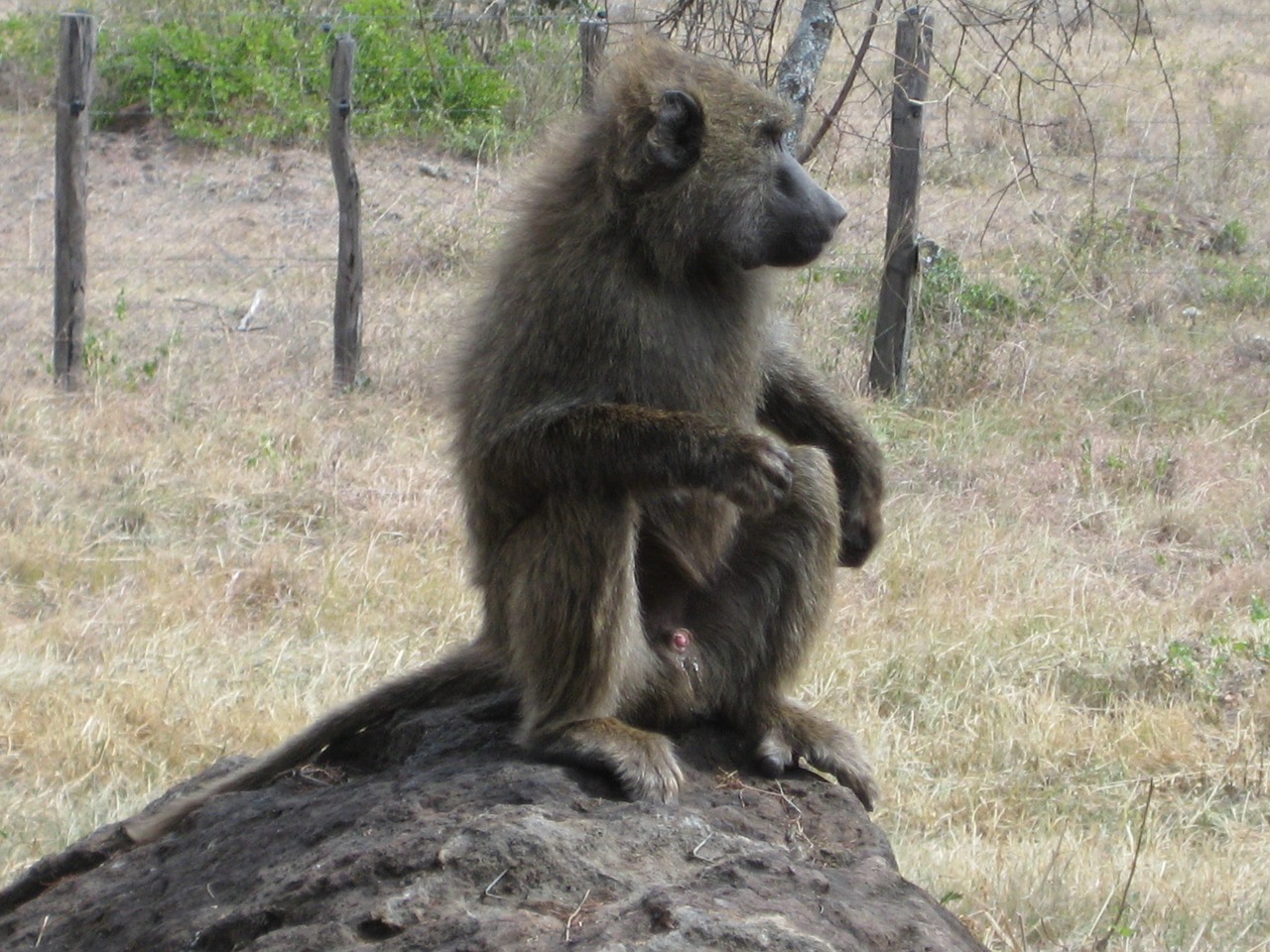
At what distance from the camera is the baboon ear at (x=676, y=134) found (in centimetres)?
368

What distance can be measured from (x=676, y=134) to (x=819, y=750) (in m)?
1.54

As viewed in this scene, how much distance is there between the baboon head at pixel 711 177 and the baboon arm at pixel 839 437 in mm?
496

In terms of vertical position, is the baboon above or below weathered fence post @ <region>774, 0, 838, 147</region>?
below

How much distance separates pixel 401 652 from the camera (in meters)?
6.04

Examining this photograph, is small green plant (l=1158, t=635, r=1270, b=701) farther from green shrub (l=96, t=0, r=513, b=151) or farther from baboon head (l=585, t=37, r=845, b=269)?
green shrub (l=96, t=0, r=513, b=151)

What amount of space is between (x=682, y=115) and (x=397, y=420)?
5324 millimetres

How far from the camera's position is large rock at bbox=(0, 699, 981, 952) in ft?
8.79

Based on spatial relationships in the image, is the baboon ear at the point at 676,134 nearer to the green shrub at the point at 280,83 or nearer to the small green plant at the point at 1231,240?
the green shrub at the point at 280,83

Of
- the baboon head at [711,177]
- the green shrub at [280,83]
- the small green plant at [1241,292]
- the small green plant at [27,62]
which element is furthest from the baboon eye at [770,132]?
the small green plant at [27,62]

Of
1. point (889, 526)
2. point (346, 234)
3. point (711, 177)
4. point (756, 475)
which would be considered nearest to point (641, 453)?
point (756, 475)

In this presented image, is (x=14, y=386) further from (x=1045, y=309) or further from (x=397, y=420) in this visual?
(x=1045, y=309)

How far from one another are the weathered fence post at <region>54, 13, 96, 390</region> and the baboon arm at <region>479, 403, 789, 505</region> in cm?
641

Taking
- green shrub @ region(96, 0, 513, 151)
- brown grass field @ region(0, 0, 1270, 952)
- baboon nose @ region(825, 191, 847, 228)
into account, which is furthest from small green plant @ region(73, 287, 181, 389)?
baboon nose @ region(825, 191, 847, 228)

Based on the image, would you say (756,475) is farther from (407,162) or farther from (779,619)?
(407,162)
